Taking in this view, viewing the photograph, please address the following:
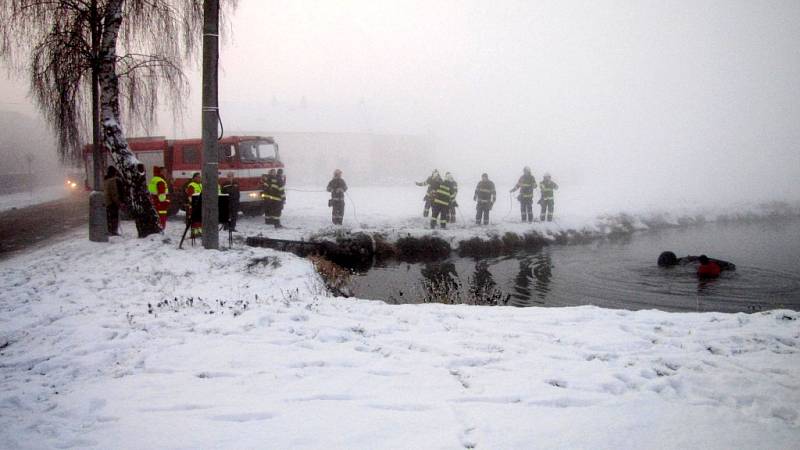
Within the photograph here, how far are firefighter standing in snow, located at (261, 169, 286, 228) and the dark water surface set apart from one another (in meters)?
4.26

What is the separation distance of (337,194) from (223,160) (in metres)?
4.14

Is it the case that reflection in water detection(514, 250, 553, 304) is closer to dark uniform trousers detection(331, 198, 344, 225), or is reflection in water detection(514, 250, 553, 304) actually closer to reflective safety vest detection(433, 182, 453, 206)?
reflective safety vest detection(433, 182, 453, 206)

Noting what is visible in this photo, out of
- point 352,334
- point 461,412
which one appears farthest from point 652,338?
point 352,334

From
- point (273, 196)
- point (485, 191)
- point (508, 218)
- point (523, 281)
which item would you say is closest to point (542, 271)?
point (523, 281)

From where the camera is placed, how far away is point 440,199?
15930 millimetres

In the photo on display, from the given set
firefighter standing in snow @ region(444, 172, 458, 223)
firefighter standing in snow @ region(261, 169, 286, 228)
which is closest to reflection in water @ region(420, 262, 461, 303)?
firefighter standing in snow @ region(444, 172, 458, 223)

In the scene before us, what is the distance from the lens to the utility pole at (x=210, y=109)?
879 centimetres

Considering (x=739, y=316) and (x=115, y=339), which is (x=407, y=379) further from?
(x=739, y=316)

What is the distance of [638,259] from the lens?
48.3 ft

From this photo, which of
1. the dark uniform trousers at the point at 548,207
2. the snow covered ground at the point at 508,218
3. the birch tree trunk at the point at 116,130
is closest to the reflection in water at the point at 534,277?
the snow covered ground at the point at 508,218

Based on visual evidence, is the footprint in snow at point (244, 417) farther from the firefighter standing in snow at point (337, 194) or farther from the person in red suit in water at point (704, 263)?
the firefighter standing in snow at point (337, 194)

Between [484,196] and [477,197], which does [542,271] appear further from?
[477,197]

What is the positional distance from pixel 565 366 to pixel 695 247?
703 inches

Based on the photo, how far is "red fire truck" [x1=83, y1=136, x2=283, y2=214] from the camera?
52.6 ft
